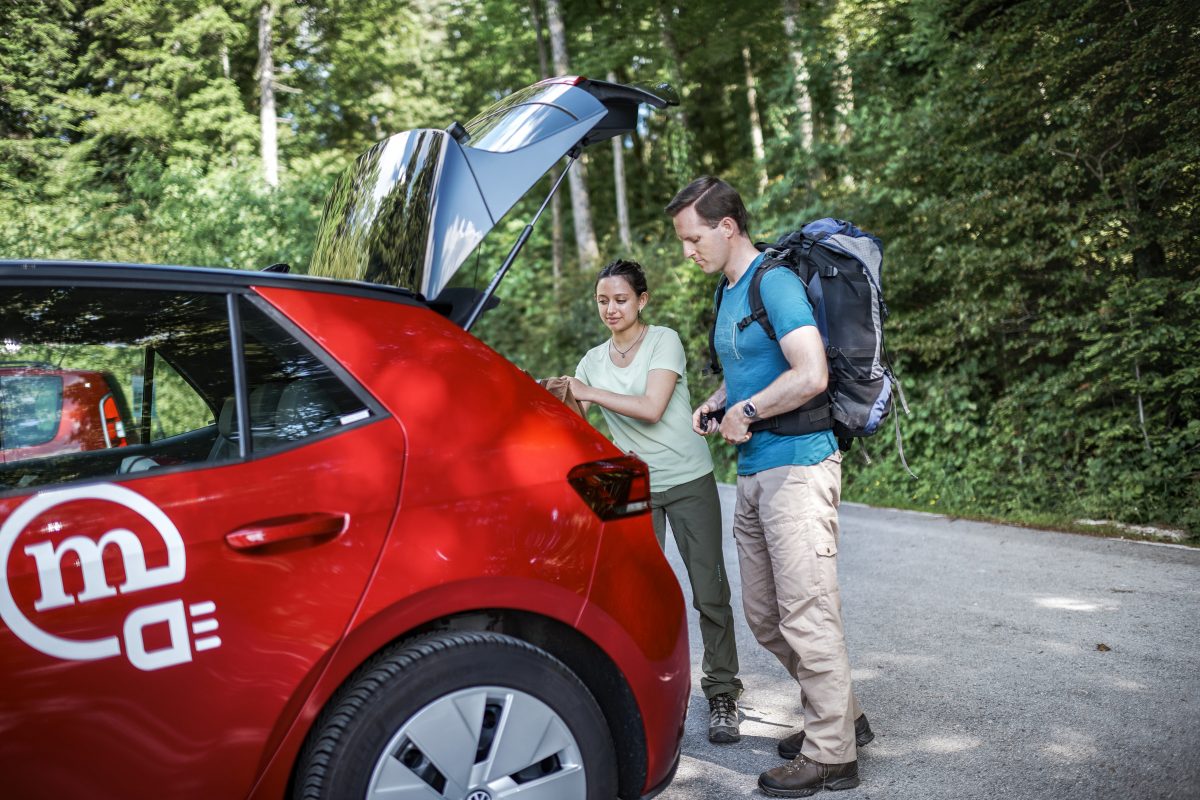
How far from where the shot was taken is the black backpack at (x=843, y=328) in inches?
126

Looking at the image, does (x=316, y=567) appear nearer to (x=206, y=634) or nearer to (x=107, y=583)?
(x=206, y=634)

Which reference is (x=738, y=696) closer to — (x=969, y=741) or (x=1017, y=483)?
(x=969, y=741)

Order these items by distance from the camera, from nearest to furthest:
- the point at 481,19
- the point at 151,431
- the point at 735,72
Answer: the point at 151,431
the point at 481,19
the point at 735,72

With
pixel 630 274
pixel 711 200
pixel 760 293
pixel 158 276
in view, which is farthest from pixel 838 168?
pixel 158 276

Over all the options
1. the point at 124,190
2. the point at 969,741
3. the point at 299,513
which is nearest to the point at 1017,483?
the point at 969,741

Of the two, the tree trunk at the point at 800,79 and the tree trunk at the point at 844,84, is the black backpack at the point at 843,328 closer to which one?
the tree trunk at the point at 800,79

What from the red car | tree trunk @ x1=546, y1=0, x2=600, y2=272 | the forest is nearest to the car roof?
the red car

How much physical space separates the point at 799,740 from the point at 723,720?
13.3 inches

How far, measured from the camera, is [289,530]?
2.10 metres

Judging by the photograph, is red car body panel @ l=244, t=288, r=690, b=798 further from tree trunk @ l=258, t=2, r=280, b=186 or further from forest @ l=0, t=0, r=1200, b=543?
tree trunk @ l=258, t=2, r=280, b=186

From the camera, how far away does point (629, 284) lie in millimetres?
3889

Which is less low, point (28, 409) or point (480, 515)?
point (28, 409)

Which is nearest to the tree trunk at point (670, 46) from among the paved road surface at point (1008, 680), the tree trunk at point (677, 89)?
the tree trunk at point (677, 89)

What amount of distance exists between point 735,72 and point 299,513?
958 inches
